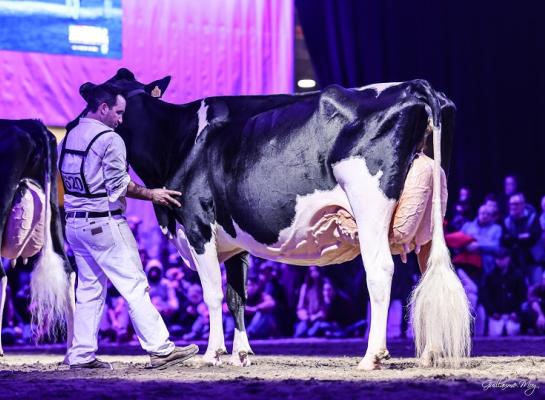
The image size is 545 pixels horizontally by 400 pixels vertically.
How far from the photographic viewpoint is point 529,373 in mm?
5918

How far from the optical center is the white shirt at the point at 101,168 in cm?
650

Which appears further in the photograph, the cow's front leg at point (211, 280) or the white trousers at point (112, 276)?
the cow's front leg at point (211, 280)

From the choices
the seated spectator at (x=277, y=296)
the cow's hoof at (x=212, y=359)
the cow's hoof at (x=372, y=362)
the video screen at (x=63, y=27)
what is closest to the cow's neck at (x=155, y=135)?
the cow's hoof at (x=212, y=359)

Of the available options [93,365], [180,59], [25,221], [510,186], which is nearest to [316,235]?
[93,365]

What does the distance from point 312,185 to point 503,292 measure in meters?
5.72

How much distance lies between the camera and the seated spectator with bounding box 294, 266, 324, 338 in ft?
39.2

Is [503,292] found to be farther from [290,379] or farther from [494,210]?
[290,379]

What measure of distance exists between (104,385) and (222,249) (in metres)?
2.12

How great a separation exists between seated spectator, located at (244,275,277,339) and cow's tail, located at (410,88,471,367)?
530 cm

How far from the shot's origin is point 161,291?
11.7 meters

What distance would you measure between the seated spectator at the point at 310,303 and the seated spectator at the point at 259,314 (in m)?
0.33

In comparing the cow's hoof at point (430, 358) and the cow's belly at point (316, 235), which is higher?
the cow's belly at point (316, 235)

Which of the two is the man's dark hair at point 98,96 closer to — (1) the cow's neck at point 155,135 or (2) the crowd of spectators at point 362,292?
(1) the cow's neck at point 155,135

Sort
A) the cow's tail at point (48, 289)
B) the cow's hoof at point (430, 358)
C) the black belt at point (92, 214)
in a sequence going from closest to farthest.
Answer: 1. the cow's hoof at point (430, 358)
2. the black belt at point (92, 214)
3. the cow's tail at point (48, 289)
